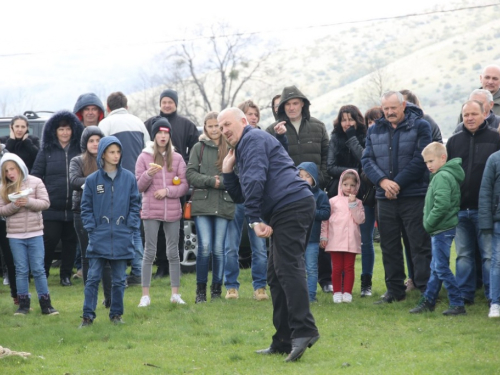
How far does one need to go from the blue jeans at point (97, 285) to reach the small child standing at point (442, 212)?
124 inches

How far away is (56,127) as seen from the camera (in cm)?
1130

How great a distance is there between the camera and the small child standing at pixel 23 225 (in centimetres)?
972

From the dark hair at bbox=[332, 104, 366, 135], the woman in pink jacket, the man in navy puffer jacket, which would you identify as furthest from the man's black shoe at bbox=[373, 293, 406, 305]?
the woman in pink jacket

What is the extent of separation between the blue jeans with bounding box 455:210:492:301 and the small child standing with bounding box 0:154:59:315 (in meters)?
4.55

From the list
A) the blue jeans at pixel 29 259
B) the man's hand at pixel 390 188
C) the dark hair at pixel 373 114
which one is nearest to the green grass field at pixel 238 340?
the blue jeans at pixel 29 259

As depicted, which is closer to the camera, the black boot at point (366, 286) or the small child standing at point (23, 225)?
the small child standing at point (23, 225)

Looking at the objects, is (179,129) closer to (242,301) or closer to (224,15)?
(242,301)

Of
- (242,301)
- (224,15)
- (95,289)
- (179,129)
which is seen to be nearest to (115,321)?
(95,289)

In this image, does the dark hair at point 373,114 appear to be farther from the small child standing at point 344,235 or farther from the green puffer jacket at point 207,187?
the green puffer jacket at point 207,187

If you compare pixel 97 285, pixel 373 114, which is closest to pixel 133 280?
pixel 97 285

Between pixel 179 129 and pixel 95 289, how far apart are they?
3571mm

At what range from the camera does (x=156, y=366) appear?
7176 mm

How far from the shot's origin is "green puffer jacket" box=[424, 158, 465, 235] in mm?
8945

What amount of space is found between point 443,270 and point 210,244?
288 centimetres
